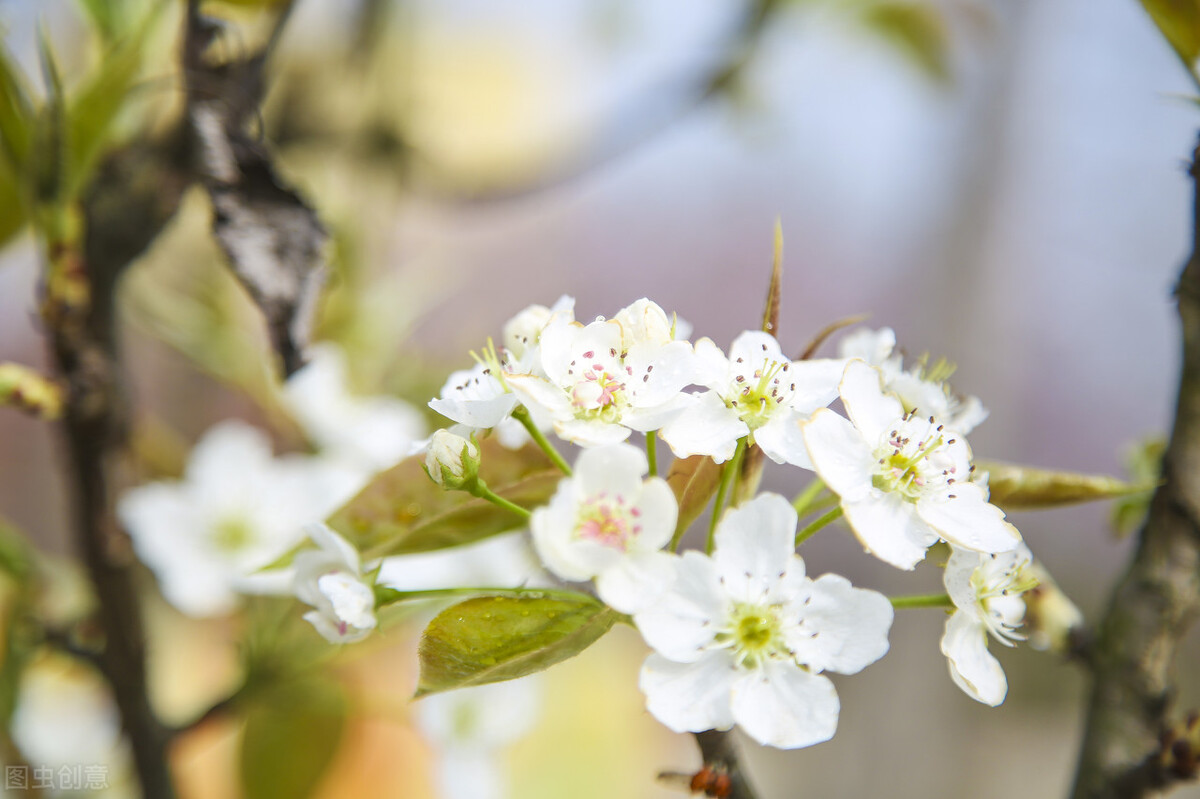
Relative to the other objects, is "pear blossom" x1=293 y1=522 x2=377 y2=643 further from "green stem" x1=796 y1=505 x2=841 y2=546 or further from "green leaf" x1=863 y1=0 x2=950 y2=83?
"green leaf" x1=863 y1=0 x2=950 y2=83

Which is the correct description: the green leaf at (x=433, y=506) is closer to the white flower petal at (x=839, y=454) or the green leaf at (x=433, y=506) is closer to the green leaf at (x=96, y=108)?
the white flower petal at (x=839, y=454)

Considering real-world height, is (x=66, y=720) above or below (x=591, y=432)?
below

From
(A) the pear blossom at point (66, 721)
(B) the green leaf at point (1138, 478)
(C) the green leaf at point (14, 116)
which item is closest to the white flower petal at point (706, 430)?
(B) the green leaf at point (1138, 478)

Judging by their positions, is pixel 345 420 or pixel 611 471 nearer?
pixel 611 471

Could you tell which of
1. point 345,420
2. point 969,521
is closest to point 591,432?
point 969,521

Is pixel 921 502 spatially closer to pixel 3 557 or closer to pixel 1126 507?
pixel 1126 507

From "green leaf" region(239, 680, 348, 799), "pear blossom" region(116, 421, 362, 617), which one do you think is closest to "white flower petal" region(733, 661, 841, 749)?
"pear blossom" region(116, 421, 362, 617)

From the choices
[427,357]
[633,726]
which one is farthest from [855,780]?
[427,357]

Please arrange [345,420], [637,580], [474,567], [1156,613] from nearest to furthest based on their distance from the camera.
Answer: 1. [637,580]
2. [1156,613]
3. [474,567]
4. [345,420]

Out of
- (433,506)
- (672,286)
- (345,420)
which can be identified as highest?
(433,506)

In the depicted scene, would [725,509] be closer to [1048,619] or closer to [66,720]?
[1048,619]
